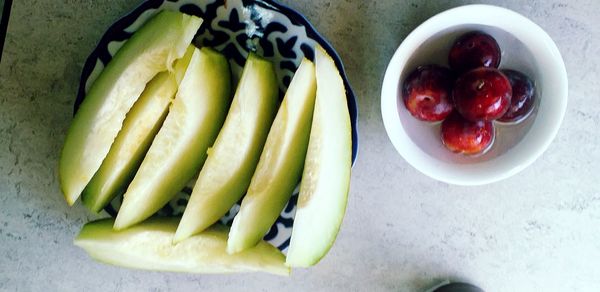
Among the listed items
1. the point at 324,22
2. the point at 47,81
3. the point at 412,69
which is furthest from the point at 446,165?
the point at 47,81

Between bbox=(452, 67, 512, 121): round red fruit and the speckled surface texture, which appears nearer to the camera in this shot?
bbox=(452, 67, 512, 121): round red fruit

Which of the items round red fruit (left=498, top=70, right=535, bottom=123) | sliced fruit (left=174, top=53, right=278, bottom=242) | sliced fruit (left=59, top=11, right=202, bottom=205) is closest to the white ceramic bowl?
round red fruit (left=498, top=70, right=535, bottom=123)

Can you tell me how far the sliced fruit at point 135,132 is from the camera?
0.88 metres

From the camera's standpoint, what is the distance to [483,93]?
31.7 inches

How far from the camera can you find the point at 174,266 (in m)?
0.90

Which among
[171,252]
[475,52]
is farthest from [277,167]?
[475,52]

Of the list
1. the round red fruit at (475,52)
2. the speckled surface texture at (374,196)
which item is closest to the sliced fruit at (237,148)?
the speckled surface texture at (374,196)

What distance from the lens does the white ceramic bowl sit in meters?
0.85

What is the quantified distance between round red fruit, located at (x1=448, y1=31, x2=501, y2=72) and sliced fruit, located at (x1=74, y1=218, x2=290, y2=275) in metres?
0.35

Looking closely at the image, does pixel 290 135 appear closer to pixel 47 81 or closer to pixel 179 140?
pixel 179 140

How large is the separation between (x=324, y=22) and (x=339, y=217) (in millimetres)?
283

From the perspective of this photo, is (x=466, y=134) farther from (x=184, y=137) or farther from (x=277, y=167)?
(x=184, y=137)

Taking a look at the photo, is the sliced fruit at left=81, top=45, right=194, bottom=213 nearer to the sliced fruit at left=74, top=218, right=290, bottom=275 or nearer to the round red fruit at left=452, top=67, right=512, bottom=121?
the sliced fruit at left=74, top=218, right=290, bottom=275

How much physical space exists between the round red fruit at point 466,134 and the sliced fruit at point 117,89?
0.35 metres
